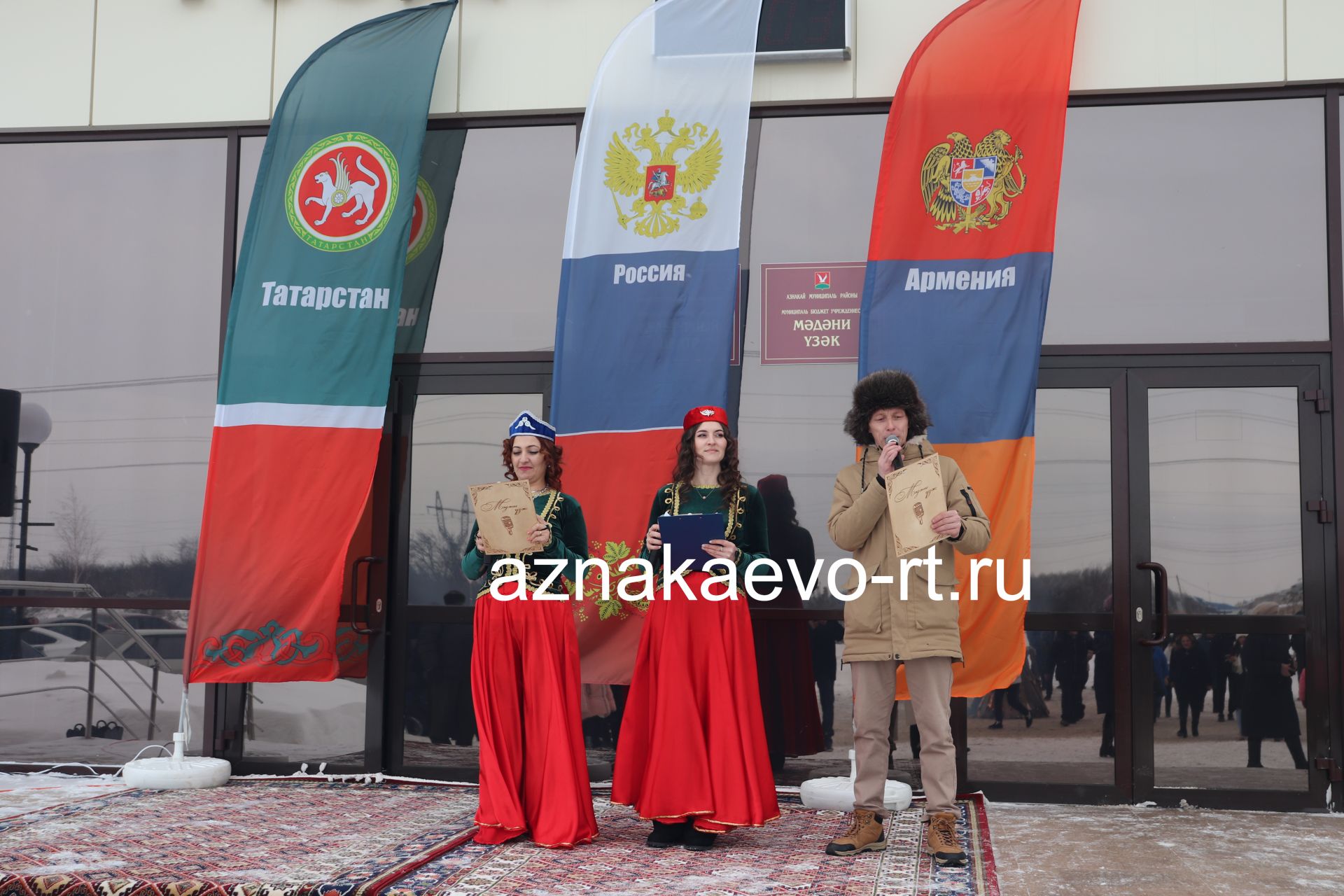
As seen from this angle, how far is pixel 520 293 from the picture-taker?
226 inches

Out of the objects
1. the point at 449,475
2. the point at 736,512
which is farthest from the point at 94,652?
the point at 736,512

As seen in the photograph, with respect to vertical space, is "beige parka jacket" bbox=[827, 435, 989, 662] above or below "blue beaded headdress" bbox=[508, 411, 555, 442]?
below

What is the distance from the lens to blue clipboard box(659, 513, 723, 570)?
13.5 ft

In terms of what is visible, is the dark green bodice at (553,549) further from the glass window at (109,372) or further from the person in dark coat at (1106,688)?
the person in dark coat at (1106,688)

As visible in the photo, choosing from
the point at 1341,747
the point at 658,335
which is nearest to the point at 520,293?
the point at 658,335

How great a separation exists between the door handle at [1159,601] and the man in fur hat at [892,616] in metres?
1.33

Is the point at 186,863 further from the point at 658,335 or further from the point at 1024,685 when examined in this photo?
the point at 1024,685

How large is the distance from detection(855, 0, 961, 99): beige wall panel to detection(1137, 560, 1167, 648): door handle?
7.93 feet

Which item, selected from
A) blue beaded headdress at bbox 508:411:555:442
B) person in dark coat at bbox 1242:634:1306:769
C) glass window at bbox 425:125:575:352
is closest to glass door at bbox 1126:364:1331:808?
person in dark coat at bbox 1242:634:1306:769

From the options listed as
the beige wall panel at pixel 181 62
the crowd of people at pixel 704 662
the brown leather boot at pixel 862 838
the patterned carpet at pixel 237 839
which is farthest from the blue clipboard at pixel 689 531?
the beige wall panel at pixel 181 62

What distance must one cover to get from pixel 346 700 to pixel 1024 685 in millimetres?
3127

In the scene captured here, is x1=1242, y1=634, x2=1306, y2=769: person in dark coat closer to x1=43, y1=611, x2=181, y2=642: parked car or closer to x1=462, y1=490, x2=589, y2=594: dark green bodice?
x1=462, y1=490, x2=589, y2=594: dark green bodice

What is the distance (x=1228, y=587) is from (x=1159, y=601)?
34 cm

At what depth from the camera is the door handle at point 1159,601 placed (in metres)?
4.93
